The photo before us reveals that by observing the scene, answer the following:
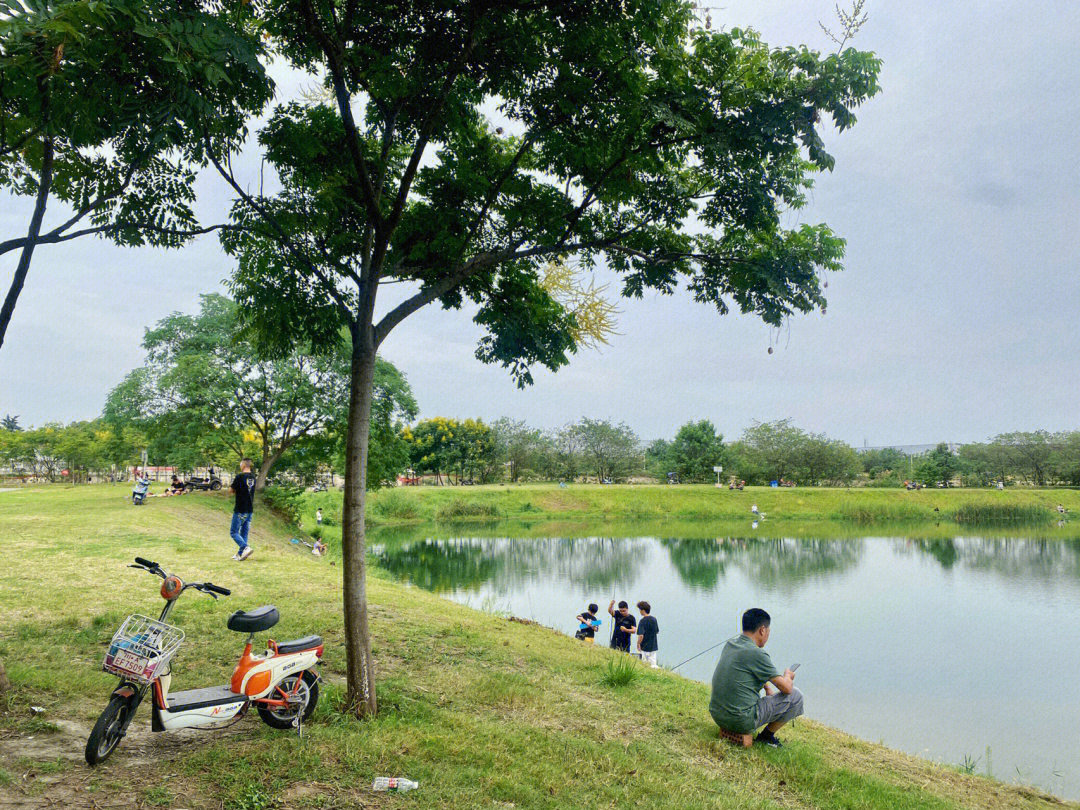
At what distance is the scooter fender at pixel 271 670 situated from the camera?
4.73 m

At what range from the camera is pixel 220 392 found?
2475 cm

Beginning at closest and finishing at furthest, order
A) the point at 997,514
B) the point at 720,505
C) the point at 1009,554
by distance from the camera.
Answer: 1. the point at 1009,554
2. the point at 997,514
3. the point at 720,505

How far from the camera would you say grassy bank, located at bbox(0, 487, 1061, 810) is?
13.7 feet

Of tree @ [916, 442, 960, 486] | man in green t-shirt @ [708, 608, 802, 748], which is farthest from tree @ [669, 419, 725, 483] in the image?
man in green t-shirt @ [708, 608, 802, 748]

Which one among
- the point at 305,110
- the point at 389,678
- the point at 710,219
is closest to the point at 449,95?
the point at 305,110

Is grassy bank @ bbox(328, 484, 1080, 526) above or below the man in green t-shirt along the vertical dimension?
below

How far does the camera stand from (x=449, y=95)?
654 centimetres

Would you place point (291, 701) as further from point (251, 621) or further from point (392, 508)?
point (392, 508)

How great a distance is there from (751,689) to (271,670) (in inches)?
147

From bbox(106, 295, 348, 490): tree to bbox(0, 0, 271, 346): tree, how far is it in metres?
17.1

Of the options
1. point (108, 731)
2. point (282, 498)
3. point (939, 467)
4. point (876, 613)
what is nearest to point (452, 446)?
point (282, 498)

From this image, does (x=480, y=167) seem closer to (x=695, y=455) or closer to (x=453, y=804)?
(x=453, y=804)

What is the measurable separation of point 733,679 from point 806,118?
4.83m

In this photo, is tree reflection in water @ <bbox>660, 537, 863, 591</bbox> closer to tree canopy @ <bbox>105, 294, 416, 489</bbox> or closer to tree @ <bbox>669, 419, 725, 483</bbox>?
tree canopy @ <bbox>105, 294, 416, 489</bbox>
